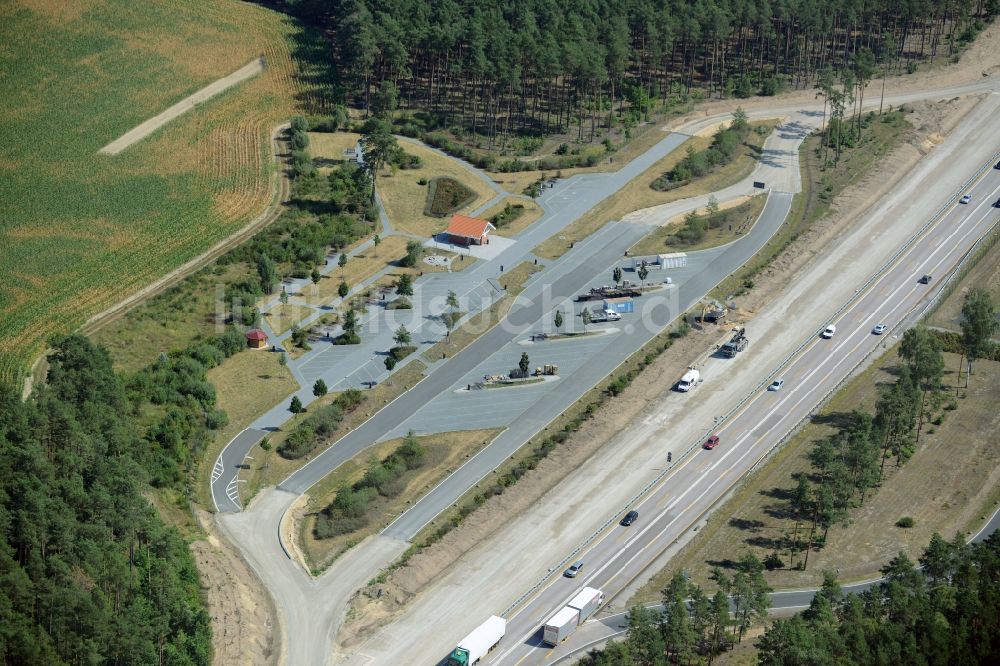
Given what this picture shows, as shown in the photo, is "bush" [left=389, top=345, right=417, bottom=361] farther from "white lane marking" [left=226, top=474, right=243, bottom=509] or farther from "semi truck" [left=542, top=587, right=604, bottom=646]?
"semi truck" [left=542, top=587, right=604, bottom=646]

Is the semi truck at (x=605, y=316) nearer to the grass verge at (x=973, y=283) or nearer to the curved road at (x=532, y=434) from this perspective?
the curved road at (x=532, y=434)

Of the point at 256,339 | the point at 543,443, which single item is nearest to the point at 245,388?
the point at 256,339

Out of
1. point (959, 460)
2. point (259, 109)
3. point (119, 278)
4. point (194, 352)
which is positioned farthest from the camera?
point (259, 109)

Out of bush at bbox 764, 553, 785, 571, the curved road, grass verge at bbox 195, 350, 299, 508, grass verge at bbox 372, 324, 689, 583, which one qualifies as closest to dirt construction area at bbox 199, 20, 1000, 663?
grass verge at bbox 372, 324, 689, 583

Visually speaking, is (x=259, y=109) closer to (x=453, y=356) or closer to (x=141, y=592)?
(x=453, y=356)

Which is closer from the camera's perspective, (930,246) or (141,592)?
(141,592)

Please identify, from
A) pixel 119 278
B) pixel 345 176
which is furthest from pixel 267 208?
pixel 119 278

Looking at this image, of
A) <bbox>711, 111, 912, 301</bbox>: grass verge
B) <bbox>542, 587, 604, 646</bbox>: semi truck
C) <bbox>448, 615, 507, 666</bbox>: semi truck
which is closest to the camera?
<bbox>448, 615, 507, 666</bbox>: semi truck
